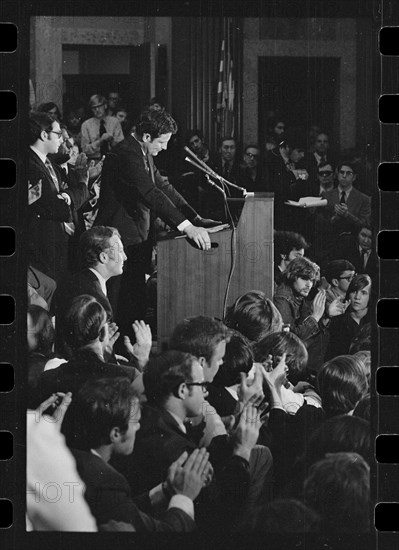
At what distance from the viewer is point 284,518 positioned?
768 centimetres

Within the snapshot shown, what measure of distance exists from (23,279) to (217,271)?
75 centimetres

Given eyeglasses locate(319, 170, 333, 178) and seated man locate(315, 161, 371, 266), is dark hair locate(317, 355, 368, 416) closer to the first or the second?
seated man locate(315, 161, 371, 266)

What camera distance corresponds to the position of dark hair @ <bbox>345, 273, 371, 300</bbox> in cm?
766

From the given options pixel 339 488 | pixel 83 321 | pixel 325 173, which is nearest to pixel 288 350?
pixel 339 488

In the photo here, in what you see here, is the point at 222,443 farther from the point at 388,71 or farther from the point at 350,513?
the point at 388,71

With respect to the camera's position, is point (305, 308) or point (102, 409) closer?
point (102, 409)

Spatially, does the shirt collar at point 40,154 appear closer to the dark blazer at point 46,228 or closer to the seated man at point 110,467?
the dark blazer at point 46,228

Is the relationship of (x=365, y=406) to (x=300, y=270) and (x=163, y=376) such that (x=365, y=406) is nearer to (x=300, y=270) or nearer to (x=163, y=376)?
(x=300, y=270)

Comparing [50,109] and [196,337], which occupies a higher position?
[50,109]

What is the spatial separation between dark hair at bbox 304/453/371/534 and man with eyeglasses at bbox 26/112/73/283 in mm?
1257

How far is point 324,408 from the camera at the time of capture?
7664mm

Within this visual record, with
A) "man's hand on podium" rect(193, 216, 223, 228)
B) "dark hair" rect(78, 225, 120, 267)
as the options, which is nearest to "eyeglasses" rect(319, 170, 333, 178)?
"man's hand on podium" rect(193, 216, 223, 228)

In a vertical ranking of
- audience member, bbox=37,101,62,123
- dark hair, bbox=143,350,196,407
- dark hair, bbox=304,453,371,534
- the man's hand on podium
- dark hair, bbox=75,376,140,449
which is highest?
audience member, bbox=37,101,62,123

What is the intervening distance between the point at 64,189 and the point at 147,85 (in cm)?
51
